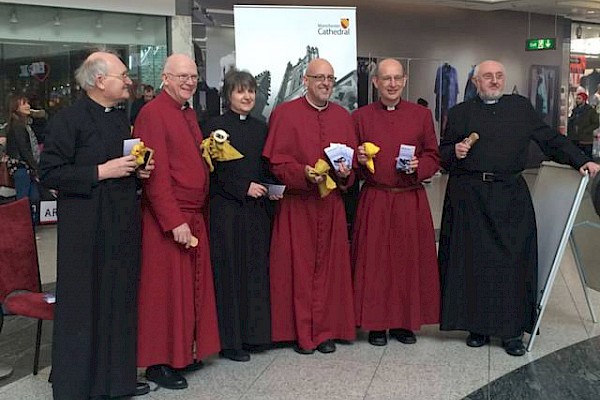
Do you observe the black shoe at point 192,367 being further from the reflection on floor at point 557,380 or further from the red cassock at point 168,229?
the reflection on floor at point 557,380

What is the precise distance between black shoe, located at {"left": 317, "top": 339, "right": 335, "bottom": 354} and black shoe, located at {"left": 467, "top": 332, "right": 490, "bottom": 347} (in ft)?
2.65

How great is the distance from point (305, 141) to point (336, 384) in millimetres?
1299

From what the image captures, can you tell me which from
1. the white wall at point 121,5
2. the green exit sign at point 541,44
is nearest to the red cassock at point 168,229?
the white wall at point 121,5

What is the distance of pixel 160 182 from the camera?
132 inches

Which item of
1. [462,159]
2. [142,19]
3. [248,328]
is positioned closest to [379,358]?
[248,328]

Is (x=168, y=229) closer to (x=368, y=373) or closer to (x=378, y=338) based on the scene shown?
(x=368, y=373)

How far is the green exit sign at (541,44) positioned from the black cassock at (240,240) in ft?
40.3

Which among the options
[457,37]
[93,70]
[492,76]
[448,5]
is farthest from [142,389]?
[457,37]

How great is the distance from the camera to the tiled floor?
3475 millimetres

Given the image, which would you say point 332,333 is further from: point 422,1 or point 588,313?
point 422,1

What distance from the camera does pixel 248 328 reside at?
3953 millimetres

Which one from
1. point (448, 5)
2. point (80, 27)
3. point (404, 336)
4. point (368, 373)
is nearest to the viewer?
point (368, 373)

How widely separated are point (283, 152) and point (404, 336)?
1.33 metres

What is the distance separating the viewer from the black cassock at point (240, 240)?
3.85 m
